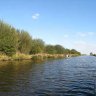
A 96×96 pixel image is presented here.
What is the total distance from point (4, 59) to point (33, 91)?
161 feet

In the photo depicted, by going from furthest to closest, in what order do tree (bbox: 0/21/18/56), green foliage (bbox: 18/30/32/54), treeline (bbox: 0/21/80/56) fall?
green foliage (bbox: 18/30/32/54)
treeline (bbox: 0/21/80/56)
tree (bbox: 0/21/18/56)

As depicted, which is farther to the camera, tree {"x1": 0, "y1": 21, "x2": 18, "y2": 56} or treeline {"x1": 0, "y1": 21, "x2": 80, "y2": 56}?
treeline {"x1": 0, "y1": 21, "x2": 80, "y2": 56}

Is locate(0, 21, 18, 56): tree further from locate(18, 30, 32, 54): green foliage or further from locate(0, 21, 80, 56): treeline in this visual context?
locate(18, 30, 32, 54): green foliage

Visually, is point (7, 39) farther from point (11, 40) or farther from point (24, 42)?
point (24, 42)

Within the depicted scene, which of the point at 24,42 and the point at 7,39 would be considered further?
the point at 24,42

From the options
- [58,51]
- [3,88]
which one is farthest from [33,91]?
[58,51]

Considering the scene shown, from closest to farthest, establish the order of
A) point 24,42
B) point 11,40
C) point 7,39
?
point 7,39 < point 11,40 < point 24,42

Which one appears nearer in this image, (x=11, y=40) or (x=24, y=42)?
(x=11, y=40)

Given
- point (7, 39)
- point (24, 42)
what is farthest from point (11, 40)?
point (24, 42)

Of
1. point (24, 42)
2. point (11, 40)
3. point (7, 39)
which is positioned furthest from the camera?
point (24, 42)

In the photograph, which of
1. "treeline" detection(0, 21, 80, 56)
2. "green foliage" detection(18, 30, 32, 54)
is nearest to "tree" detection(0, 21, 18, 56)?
"treeline" detection(0, 21, 80, 56)

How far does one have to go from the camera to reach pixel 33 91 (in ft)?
67.9

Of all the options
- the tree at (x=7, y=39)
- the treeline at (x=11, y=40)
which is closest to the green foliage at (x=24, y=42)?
the treeline at (x=11, y=40)

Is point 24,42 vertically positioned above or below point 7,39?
above
